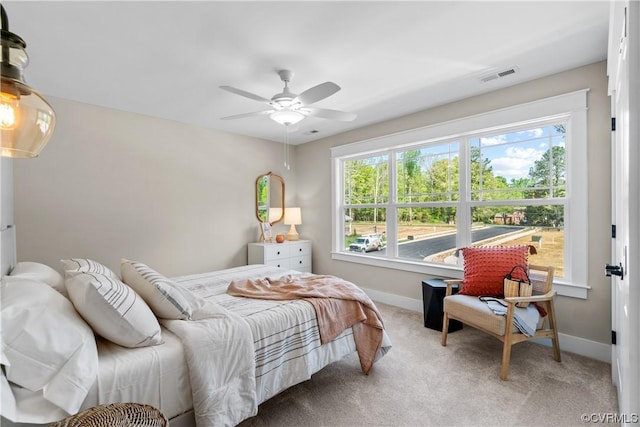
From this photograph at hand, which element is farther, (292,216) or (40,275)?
(292,216)

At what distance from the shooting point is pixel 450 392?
2.09 m

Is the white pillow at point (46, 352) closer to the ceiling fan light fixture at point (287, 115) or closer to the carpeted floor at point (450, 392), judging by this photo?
the carpeted floor at point (450, 392)

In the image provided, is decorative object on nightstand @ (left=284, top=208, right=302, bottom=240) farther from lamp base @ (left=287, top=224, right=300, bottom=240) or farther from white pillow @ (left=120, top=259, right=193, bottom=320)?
white pillow @ (left=120, top=259, right=193, bottom=320)

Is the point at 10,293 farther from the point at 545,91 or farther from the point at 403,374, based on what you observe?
the point at 545,91

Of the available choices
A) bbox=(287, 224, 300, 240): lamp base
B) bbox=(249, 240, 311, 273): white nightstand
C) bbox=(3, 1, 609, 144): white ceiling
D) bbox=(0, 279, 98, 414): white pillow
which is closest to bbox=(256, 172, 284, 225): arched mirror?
bbox=(287, 224, 300, 240): lamp base

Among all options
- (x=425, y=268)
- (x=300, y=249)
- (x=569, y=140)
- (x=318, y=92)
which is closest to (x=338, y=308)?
(x=318, y=92)

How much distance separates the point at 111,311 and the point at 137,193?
9.05 feet

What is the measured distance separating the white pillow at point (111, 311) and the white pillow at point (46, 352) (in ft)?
0.33

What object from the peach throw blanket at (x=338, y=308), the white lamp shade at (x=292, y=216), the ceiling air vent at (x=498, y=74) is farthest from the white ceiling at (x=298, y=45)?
the white lamp shade at (x=292, y=216)

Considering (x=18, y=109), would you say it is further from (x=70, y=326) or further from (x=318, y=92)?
(x=318, y=92)

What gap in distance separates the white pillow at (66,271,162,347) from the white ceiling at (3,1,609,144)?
163 centimetres

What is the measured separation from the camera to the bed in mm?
1221

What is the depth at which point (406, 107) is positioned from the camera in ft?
11.7

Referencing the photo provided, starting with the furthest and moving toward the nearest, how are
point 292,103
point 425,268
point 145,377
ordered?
1. point 425,268
2. point 292,103
3. point 145,377
